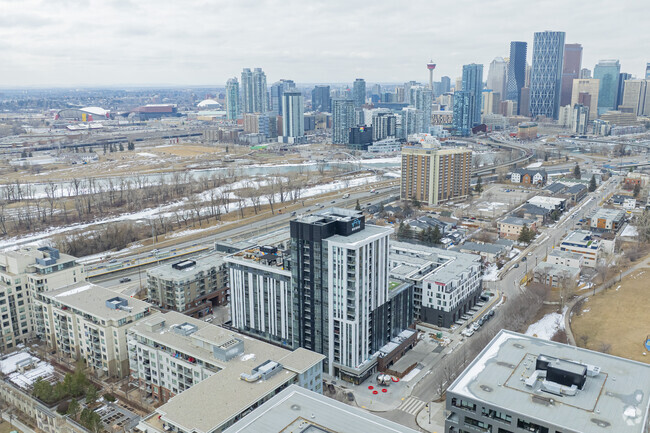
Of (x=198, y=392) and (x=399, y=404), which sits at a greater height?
(x=198, y=392)

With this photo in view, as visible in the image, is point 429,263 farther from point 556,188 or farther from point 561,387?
point 556,188

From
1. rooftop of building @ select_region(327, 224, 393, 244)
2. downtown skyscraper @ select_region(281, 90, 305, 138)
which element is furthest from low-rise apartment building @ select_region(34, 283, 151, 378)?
downtown skyscraper @ select_region(281, 90, 305, 138)

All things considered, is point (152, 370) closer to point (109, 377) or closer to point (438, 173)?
point (109, 377)

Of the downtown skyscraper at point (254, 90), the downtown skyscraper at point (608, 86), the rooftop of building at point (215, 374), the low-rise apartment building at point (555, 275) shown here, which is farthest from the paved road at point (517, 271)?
the downtown skyscraper at point (254, 90)

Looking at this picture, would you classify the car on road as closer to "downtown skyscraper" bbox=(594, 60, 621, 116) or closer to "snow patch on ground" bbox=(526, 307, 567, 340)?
"snow patch on ground" bbox=(526, 307, 567, 340)

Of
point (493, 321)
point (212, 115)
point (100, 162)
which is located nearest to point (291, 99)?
point (100, 162)

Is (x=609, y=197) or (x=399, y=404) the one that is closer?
(x=399, y=404)
